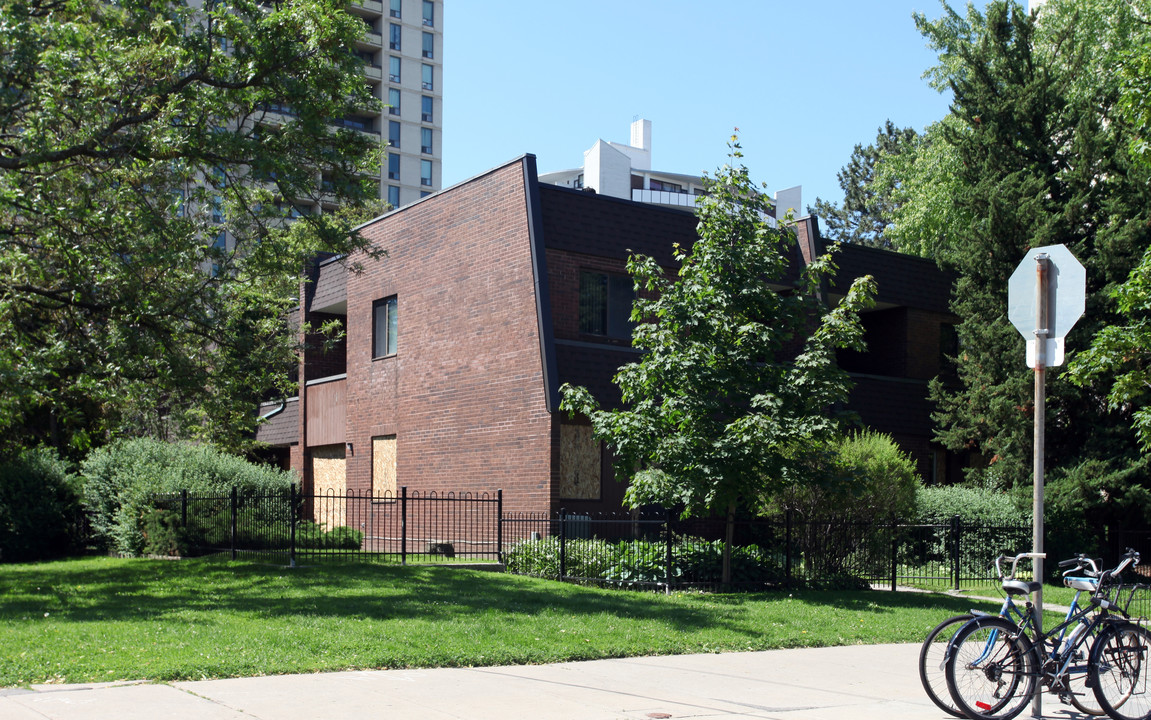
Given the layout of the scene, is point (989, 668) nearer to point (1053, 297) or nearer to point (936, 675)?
point (936, 675)

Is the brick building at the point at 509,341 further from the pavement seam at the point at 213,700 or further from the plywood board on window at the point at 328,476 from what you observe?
the pavement seam at the point at 213,700

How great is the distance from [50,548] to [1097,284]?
75.9ft

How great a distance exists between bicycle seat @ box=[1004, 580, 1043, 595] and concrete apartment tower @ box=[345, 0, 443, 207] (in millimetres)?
83394

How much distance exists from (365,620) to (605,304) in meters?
12.1

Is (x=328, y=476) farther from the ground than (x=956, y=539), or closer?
farther from the ground

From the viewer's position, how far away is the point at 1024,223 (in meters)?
23.4

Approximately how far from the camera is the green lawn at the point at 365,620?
966 centimetres

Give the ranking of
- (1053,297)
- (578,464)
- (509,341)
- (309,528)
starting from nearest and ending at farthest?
1. (1053,297)
2. (578,464)
3. (509,341)
4. (309,528)

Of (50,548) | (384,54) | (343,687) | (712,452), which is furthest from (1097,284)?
(384,54)

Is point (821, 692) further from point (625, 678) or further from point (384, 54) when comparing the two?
point (384, 54)

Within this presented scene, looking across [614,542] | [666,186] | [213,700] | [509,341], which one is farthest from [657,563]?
[666,186]

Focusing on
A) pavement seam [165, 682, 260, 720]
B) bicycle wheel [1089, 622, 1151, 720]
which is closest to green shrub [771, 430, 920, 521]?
bicycle wheel [1089, 622, 1151, 720]

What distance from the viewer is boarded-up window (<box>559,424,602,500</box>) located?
2164cm

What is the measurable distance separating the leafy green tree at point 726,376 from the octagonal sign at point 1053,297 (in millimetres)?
7781
